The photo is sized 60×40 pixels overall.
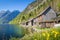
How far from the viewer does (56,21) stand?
61.7 metres

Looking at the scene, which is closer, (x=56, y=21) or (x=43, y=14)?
(x=56, y=21)

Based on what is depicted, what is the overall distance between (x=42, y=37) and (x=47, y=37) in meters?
0.73

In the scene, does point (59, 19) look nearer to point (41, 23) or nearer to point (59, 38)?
point (41, 23)

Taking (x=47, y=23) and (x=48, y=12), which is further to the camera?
(x=48, y=12)

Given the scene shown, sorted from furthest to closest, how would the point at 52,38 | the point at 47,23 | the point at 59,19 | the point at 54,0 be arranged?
the point at 54,0, the point at 47,23, the point at 59,19, the point at 52,38

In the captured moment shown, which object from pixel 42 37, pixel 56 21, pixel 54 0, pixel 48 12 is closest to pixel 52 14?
pixel 48 12

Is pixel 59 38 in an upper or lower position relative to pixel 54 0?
lower

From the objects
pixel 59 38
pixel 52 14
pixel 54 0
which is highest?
pixel 54 0

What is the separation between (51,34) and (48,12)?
67362mm

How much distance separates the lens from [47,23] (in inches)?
2805

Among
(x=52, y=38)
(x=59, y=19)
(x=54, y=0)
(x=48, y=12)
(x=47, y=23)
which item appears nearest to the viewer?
(x=52, y=38)

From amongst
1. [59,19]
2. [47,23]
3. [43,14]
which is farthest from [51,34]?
[43,14]

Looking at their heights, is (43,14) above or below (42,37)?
above

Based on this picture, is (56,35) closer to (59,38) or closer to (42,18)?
(59,38)
